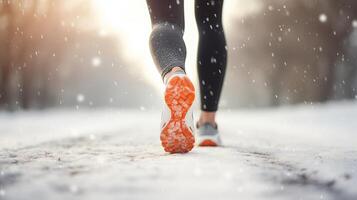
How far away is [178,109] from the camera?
236 centimetres

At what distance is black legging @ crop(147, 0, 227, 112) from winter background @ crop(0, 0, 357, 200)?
4.4 inches

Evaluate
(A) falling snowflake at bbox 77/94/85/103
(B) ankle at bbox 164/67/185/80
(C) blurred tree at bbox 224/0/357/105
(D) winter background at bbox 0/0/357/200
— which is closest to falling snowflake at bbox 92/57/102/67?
(D) winter background at bbox 0/0/357/200

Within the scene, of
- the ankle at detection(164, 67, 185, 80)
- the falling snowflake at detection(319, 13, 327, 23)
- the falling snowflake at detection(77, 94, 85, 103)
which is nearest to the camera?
the ankle at detection(164, 67, 185, 80)

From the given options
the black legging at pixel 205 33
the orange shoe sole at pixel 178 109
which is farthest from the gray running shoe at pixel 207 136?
the orange shoe sole at pixel 178 109

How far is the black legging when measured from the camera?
2662 mm

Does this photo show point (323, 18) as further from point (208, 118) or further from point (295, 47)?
point (208, 118)

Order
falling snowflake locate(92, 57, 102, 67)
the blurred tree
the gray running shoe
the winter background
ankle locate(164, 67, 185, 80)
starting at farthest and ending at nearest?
falling snowflake locate(92, 57, 102, 67) < the blurred tree < the gray running shoe < ankle locate(164, 67, 185, 80) < the winter background

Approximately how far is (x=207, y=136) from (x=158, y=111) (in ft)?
84.7

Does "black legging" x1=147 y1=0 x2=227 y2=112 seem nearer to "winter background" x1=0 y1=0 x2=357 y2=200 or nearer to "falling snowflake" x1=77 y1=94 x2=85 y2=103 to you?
"winter background" x1=0 y1=0 x2=357 y2=200

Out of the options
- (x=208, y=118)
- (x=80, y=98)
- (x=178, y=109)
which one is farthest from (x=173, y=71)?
(x=80, y=98)

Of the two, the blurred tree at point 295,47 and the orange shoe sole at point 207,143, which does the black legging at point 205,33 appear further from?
the blurred tree at point 295,47

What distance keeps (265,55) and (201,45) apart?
29054 millimetres

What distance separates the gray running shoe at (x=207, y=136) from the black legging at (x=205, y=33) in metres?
0.11

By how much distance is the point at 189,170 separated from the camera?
184 centimetres
